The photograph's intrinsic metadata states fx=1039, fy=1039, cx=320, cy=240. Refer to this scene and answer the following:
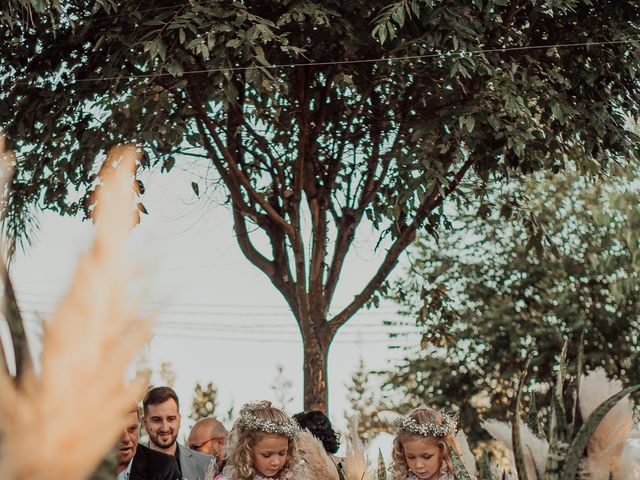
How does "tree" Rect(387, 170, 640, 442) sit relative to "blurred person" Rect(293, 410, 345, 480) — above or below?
above

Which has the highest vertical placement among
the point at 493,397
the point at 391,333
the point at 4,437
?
the point at 391,333

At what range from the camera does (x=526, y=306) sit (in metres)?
22.9

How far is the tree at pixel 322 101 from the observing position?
8.77 m

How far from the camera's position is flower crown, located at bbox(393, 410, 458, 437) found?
607cm

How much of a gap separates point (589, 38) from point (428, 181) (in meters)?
2.52

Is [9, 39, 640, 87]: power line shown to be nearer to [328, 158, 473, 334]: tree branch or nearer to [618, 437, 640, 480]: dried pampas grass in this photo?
[328, 158, 473, 334]: tree branch

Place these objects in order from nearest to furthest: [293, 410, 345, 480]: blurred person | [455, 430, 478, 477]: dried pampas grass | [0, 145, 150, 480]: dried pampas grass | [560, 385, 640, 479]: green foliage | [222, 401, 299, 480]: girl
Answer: [0, 145, 150, 480]: dried pampas grass
[560, 385, 640, 479]: green foliage
[455, 430, 478, 477]: dried pampas grass
[222, 401, 299, 480]: girl
[293, 410, 345, 480]: blurred person

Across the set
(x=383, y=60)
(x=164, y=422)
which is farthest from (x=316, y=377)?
(x=164, y=422)

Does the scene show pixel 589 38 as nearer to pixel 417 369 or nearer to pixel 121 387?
pixel 121 387

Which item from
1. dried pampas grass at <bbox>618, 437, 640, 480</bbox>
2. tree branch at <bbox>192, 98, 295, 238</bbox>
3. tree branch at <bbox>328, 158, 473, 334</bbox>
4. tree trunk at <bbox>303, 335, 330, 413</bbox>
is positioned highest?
tree branch at <bbox>192, 98, 295, 238</bbox>

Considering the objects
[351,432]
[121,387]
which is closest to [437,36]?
[351,432]

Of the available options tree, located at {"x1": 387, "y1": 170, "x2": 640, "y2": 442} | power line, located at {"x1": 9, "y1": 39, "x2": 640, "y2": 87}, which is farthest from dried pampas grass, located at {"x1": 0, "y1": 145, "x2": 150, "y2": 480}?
tree, located at {"x1": 387, "y1": 170, "x2": 640, "y2": 442}

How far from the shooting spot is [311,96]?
36.9 ft

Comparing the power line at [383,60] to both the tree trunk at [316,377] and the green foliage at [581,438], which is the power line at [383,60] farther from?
the green foliage at [581,438]
